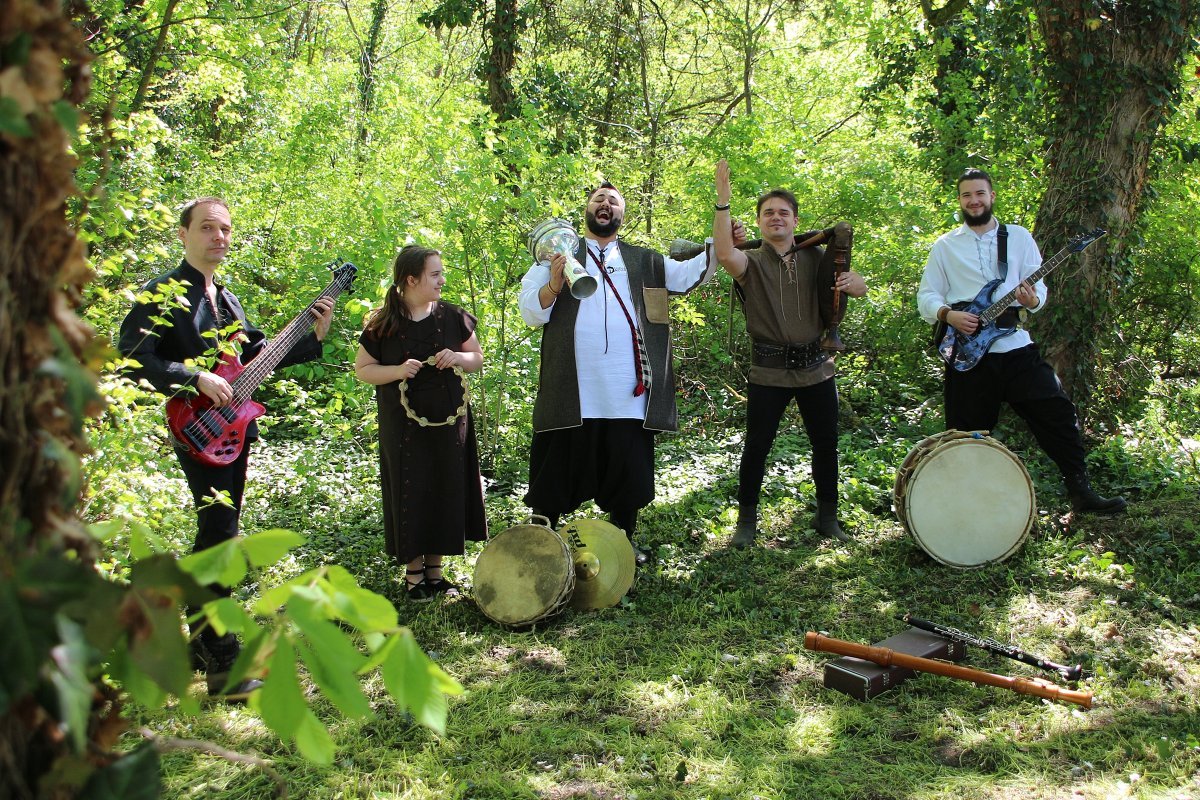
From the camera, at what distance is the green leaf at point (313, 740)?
1292 mm

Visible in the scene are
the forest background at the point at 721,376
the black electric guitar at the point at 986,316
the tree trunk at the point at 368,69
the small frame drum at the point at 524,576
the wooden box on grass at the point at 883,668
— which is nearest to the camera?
the forest background at the point at 721,376

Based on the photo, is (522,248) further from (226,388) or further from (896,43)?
(896,43)

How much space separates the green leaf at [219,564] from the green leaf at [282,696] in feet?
0.43

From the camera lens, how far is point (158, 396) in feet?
12.1

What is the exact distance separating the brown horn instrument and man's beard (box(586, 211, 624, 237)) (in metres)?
2.41

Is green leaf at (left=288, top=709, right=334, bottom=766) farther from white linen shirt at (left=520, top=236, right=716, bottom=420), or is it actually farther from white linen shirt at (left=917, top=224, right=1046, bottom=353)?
white linen shirt at (left=917, top=224, right=1046, bottom=353)

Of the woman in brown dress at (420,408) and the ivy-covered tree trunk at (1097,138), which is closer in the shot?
the woman in brown dress at (420,408)

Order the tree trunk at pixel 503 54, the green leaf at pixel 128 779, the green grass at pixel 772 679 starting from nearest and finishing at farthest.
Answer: the green leaf at pixel 128 779
the green grass at pixel 772 679
the tree trunk at pixel 503 54

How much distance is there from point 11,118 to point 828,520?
5504 millimetres

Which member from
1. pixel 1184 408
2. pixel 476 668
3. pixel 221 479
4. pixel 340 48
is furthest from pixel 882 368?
pixel 340 48

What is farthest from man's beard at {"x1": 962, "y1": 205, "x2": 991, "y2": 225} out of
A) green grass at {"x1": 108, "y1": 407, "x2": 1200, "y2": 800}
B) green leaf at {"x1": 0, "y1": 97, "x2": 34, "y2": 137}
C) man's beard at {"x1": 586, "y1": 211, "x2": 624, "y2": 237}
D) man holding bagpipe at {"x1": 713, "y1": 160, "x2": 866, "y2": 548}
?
green leaf at {"x1": 0, "y1": 97, "x2": 34, "y2": 137}

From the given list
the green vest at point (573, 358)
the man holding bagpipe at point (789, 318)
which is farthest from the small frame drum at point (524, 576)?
the man holding bagpipe at point (789, 318)

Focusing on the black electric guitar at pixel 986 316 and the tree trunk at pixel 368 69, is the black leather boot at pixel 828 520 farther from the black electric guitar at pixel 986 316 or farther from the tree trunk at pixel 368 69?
the tree trunk at pixel 368 69

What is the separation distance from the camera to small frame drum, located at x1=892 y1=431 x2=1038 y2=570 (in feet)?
17.6
